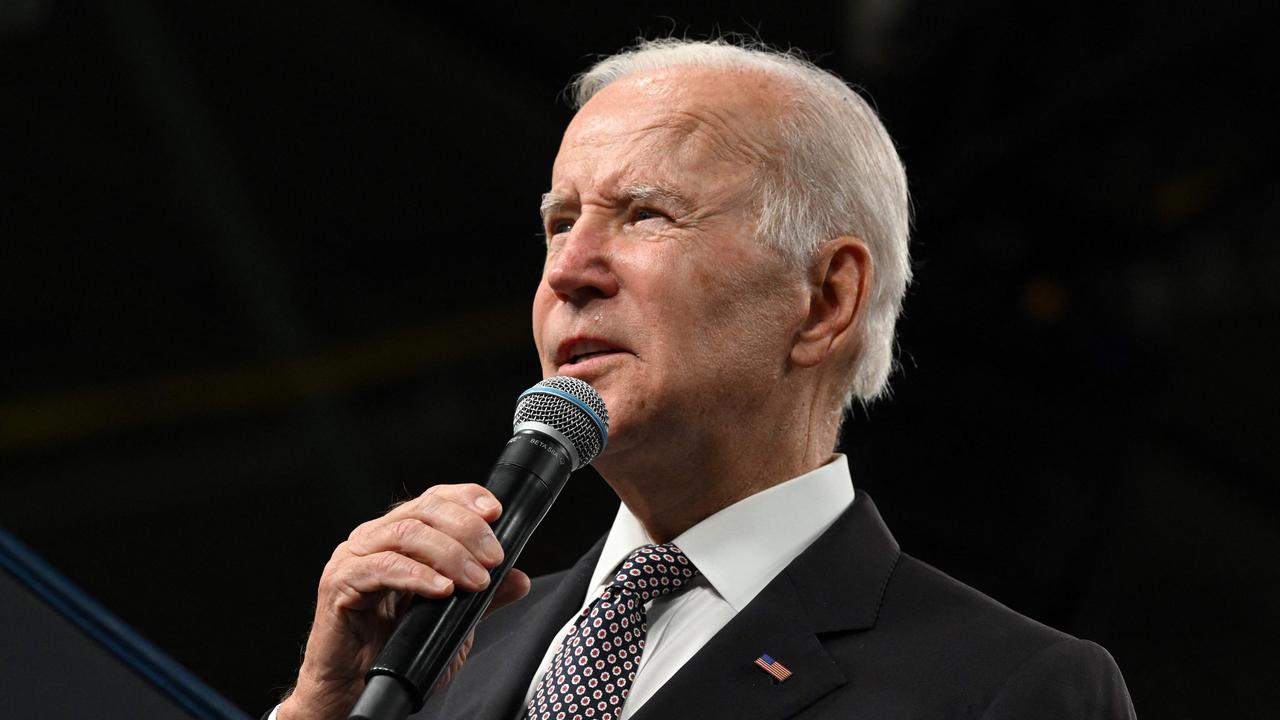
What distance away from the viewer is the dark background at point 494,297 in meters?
3.10

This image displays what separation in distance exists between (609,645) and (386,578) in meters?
0.40

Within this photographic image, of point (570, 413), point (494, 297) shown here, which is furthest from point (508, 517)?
point (494, 297)

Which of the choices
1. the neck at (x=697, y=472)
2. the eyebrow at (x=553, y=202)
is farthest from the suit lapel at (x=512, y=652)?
the eyebrow at (x=553, y=202)

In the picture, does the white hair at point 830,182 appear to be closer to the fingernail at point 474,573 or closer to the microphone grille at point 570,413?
the microphone grille at point 570,413

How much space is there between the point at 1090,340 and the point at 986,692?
191 centimetres

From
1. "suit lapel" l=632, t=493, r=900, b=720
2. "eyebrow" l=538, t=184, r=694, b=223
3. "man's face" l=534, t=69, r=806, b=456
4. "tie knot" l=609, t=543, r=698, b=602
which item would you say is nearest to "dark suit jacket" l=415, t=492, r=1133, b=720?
"suit lapel" l=632, t=493, r=900, b=720

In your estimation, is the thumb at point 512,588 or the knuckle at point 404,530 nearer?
the knuckle at point 404,530

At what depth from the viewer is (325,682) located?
4.94ft

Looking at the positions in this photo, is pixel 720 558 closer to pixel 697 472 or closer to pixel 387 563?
pixel 697 472

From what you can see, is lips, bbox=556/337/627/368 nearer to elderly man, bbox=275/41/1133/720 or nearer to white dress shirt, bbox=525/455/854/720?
elderly man, bbox=275/41/1133/720

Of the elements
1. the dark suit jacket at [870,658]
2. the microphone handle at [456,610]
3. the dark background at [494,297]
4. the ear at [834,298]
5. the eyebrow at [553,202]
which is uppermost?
the eyebrow at [553,202]

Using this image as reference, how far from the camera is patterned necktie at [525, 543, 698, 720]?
5.08ft

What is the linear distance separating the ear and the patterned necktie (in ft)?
1.03

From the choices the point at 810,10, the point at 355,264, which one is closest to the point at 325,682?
the point at 810,10
